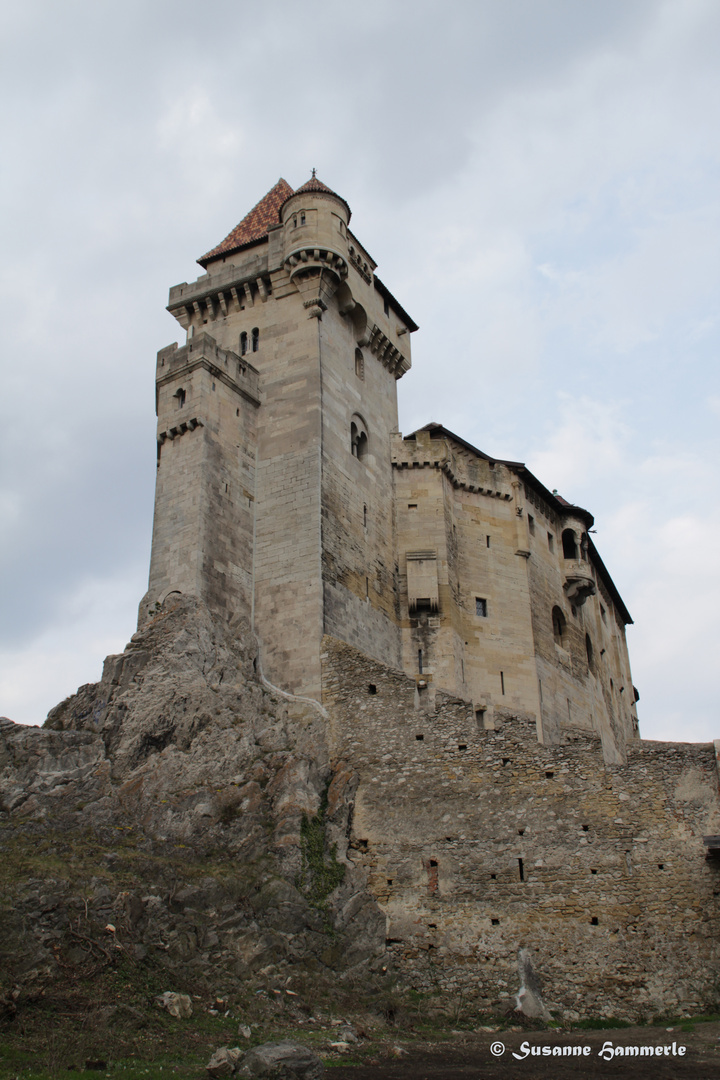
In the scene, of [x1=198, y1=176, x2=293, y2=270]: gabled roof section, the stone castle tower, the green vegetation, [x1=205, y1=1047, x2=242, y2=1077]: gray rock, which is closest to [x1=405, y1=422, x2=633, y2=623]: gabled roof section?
the stone castle tower

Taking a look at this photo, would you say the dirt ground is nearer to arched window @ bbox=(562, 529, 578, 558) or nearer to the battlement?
the battlement

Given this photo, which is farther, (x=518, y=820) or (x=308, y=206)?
(x=308, y=206)

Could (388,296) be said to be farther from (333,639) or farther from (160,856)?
(160,856)

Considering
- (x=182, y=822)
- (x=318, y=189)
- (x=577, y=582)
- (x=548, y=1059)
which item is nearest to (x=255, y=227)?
(x=318, y=189)

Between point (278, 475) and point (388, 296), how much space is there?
37.3 ft

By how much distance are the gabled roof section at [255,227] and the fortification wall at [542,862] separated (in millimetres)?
20389

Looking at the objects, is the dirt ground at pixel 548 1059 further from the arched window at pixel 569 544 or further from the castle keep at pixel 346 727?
the arched window at pixel 569 544

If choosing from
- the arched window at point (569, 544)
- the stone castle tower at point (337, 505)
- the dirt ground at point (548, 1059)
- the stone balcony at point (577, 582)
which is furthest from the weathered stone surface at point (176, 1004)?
the arched window at point (569, 544)

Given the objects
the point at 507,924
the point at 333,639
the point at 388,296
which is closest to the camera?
the point at 507,924

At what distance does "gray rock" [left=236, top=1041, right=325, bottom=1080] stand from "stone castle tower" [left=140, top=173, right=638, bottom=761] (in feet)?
38.3

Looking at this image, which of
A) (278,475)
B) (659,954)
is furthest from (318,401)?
(659,954)

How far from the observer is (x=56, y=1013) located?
16.8m

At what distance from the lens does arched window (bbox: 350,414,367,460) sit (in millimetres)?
34656

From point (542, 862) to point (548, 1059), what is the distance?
216 inches
